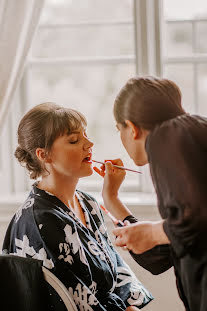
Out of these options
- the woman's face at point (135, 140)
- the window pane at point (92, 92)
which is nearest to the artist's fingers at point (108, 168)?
the woman's face at point (135, 140)

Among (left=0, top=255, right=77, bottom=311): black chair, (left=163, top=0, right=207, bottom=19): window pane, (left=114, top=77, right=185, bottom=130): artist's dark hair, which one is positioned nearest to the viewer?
(left=114, top=77, right=185, bottom=130): artist's dark hair

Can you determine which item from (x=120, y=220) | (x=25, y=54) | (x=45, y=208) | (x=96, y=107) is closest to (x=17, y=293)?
(x=45, y=208)

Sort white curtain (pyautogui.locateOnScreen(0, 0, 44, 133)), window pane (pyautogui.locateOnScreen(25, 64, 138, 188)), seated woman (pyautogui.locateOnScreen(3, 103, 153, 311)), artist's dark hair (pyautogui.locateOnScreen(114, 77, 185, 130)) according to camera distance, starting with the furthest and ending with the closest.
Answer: window pane (pyautogui.locateOnScreen(25, 64, 138, 188))
white curtain (pyautogui.locateOnScreen(0, 0, 44, 133))
seated woman (pyautogui.locateOnScreen(3, 103, 153, 311))
artist's dark hair (pyautogui.locateOnScreen(114, 77, 185, 130))

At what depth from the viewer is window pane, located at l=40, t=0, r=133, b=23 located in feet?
8.38

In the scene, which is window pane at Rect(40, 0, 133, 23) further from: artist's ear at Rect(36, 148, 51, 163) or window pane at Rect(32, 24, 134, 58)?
artist's ear at Rect(36, 148, 51, 163)

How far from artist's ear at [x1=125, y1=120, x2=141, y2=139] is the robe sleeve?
0.08m

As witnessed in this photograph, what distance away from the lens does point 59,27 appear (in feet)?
8.54

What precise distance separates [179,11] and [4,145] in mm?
1088

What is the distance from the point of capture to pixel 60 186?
1782 millimetres

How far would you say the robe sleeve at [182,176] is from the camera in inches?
49.0

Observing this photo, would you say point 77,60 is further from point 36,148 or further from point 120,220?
point 120,220

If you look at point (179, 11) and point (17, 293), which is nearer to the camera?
point (17, 293)

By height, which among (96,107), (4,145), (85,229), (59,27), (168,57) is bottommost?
(85,229)

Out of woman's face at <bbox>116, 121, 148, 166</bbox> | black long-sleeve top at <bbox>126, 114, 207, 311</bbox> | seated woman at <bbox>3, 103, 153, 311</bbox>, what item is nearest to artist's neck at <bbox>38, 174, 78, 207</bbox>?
seated woman at <bbox>3, 103, 153, 311</bbox>
